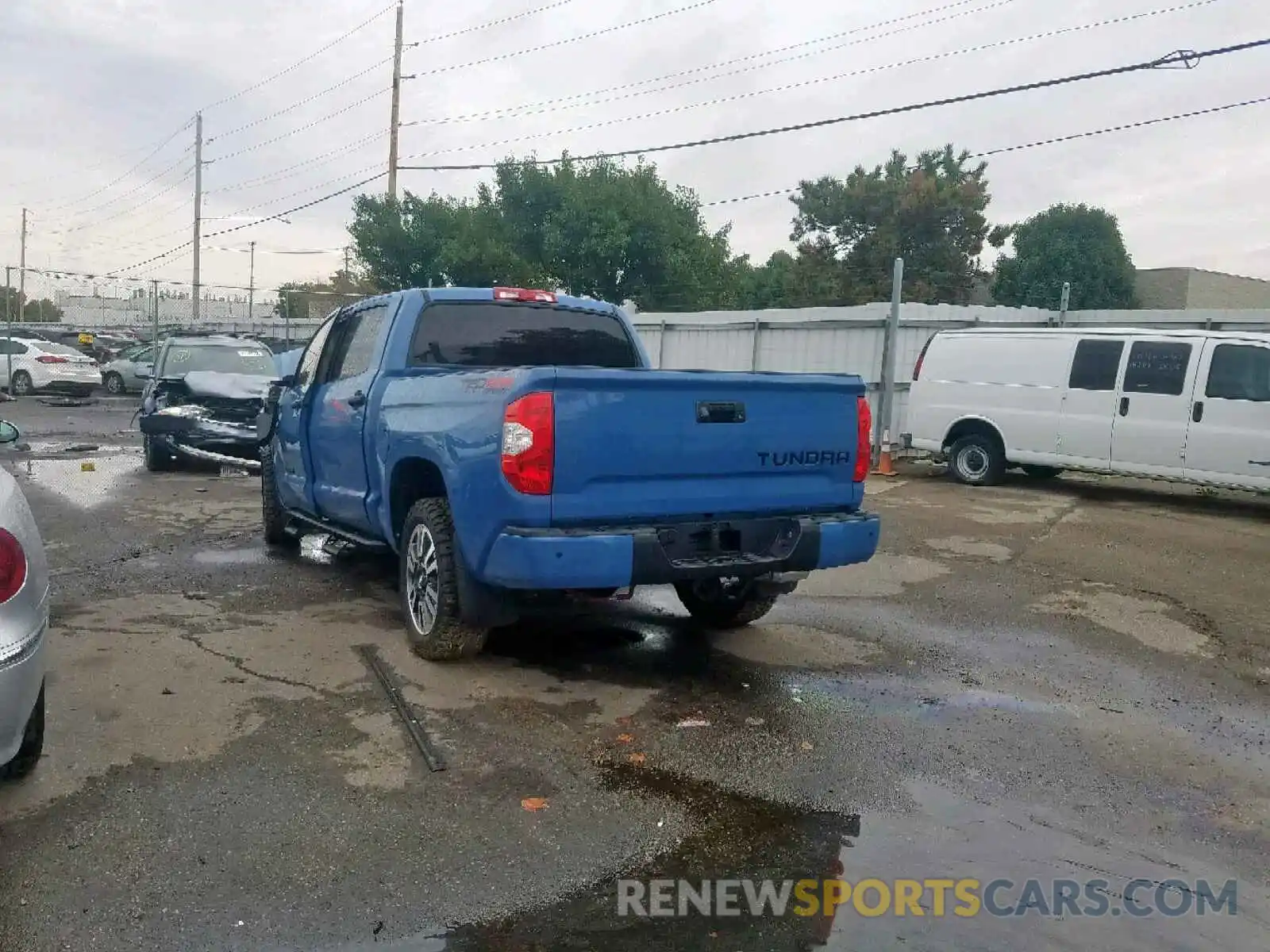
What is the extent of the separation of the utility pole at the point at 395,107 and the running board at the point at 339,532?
23.2 metres

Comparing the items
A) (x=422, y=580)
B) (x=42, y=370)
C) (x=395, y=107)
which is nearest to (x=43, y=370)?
(x=42, y=370)

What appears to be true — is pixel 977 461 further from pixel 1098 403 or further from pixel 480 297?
pixel 480 297

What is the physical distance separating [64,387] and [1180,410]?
76.5 feet

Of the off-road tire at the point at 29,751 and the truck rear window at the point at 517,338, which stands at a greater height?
the truck rear window at the point at 517,338

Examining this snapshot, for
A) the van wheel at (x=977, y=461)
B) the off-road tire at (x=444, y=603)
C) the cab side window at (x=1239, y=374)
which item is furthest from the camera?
the van wheel at (x=977, y=461)

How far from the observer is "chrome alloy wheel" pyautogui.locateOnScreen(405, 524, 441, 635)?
17.7 feet

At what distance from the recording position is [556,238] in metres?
33.5

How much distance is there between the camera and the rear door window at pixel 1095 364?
11.7m

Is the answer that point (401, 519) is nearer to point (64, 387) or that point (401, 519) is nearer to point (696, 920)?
point (696, 920)

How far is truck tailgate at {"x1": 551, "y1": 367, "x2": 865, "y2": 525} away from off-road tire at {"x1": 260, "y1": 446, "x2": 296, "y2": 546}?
13.5ft

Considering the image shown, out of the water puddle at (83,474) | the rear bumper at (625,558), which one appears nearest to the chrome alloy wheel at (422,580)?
the rear bumper at (625,558)

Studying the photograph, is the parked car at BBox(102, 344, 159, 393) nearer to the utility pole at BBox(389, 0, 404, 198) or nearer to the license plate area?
the utility pole at BBox(389, 0, 404, 198)

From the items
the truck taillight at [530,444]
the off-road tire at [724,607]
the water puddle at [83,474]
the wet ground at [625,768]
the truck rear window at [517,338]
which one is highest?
the truck rear window at [517,338]

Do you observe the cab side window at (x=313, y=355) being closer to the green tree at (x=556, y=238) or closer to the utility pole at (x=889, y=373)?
the utility pole at (x=889, y=373)
